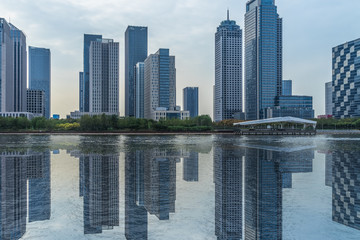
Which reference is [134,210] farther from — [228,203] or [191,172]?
[191,172]

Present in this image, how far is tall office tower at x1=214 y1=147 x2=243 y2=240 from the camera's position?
7480mm

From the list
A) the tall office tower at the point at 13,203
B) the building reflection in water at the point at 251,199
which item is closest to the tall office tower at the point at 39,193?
the tall office tower at the point at 13,203

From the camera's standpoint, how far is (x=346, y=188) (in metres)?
11.9

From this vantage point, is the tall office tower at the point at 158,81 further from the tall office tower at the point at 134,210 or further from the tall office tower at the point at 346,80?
the tall office tower at the point at 134,210

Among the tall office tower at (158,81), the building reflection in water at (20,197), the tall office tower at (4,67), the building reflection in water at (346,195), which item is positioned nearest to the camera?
the building reflection in water at (20,197)

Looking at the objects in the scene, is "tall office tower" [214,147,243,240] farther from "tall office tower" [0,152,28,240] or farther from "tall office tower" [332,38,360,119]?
"tall office tower" [332,38,360,119]

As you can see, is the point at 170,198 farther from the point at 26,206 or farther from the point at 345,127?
the point at 345,127

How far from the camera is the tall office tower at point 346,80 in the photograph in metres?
141

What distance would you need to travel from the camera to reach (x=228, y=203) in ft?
32.0

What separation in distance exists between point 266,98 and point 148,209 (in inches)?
7493

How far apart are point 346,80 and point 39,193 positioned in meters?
163

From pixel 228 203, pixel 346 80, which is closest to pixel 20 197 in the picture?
pixel 228 203

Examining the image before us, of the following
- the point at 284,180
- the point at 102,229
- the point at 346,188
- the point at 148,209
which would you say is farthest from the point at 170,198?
the point at 346,188

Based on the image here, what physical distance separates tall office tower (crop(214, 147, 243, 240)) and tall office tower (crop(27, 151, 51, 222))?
15.9 feet
